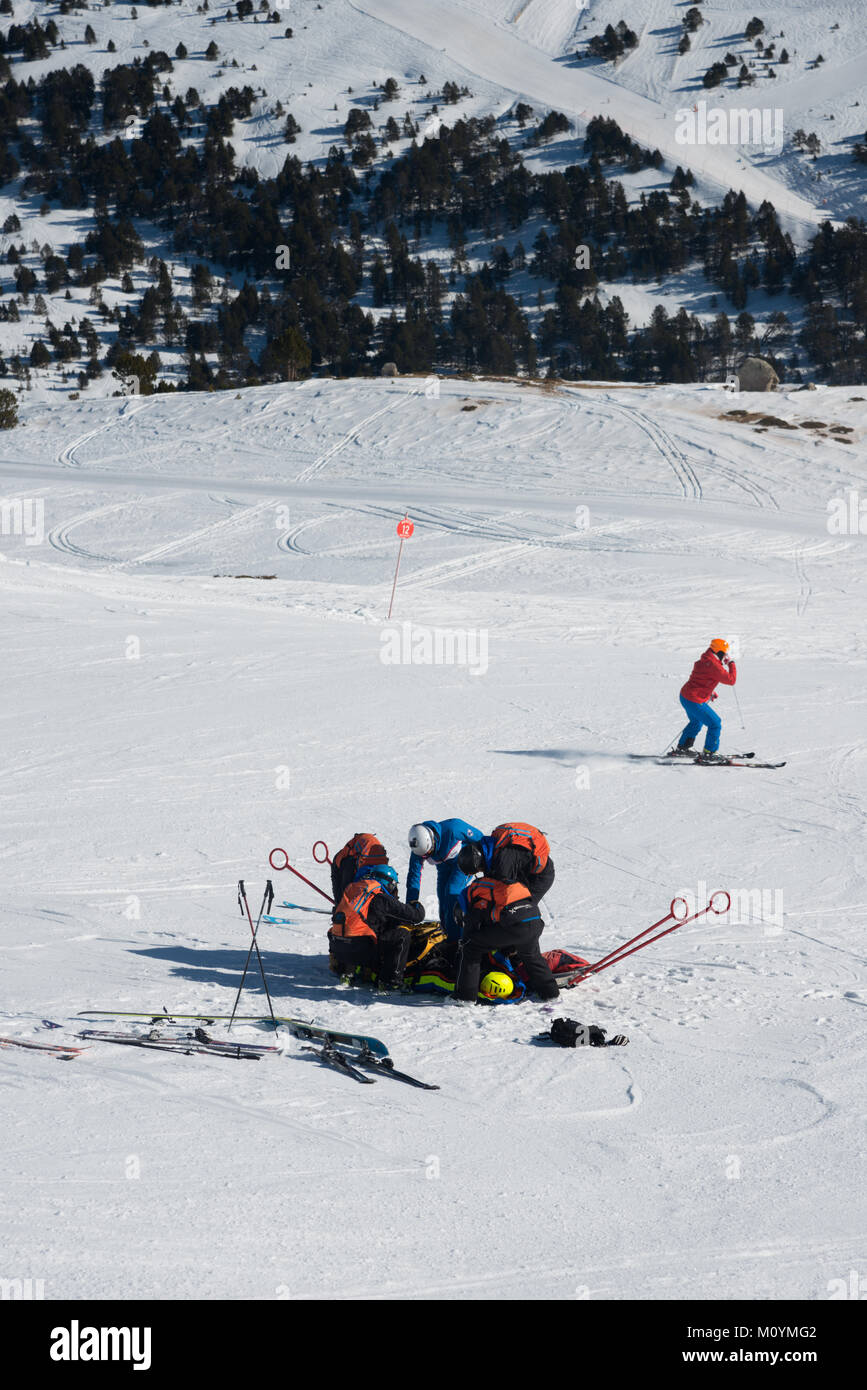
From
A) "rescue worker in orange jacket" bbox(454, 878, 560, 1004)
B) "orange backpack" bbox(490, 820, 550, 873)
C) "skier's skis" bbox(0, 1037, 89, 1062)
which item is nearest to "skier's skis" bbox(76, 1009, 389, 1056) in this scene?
"skier's skis" bbox(0, 1037, 89, 1062)

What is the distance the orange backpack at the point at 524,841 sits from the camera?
21.2ft

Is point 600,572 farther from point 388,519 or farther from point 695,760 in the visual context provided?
point 695,760

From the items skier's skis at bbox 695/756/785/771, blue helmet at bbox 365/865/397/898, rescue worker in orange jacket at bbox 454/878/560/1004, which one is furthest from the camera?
skier's skis at bbox 695/756/785/771

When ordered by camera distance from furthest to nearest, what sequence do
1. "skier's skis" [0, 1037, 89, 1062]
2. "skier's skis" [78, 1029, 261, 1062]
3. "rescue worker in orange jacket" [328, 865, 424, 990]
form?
"rescue worker in orange jacket" [328, 865, 424, 990]
"skier's skis" [78, 1029, 261, 1062]
"skier's skis" [0, 1037, 89, 1062]

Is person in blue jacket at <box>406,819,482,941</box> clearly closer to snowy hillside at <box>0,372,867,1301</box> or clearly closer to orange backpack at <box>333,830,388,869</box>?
orange backpack at <box>333,830,388,869</box>

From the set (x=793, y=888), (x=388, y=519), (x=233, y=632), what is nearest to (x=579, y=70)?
(x=388, y=519)

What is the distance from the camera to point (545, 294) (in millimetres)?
72938

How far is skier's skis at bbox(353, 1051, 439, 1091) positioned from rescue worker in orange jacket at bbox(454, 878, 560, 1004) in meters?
1.00

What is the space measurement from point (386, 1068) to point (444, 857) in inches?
62.5

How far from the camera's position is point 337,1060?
554 cm

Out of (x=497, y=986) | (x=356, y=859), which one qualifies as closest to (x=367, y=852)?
(x=356, y=859)

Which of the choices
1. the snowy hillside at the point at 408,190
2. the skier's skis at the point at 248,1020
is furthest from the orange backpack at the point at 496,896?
the snowy hillside at the point at 408,190

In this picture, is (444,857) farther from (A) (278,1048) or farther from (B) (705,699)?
(B) (705,699)

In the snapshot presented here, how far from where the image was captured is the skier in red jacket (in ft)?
38.8
